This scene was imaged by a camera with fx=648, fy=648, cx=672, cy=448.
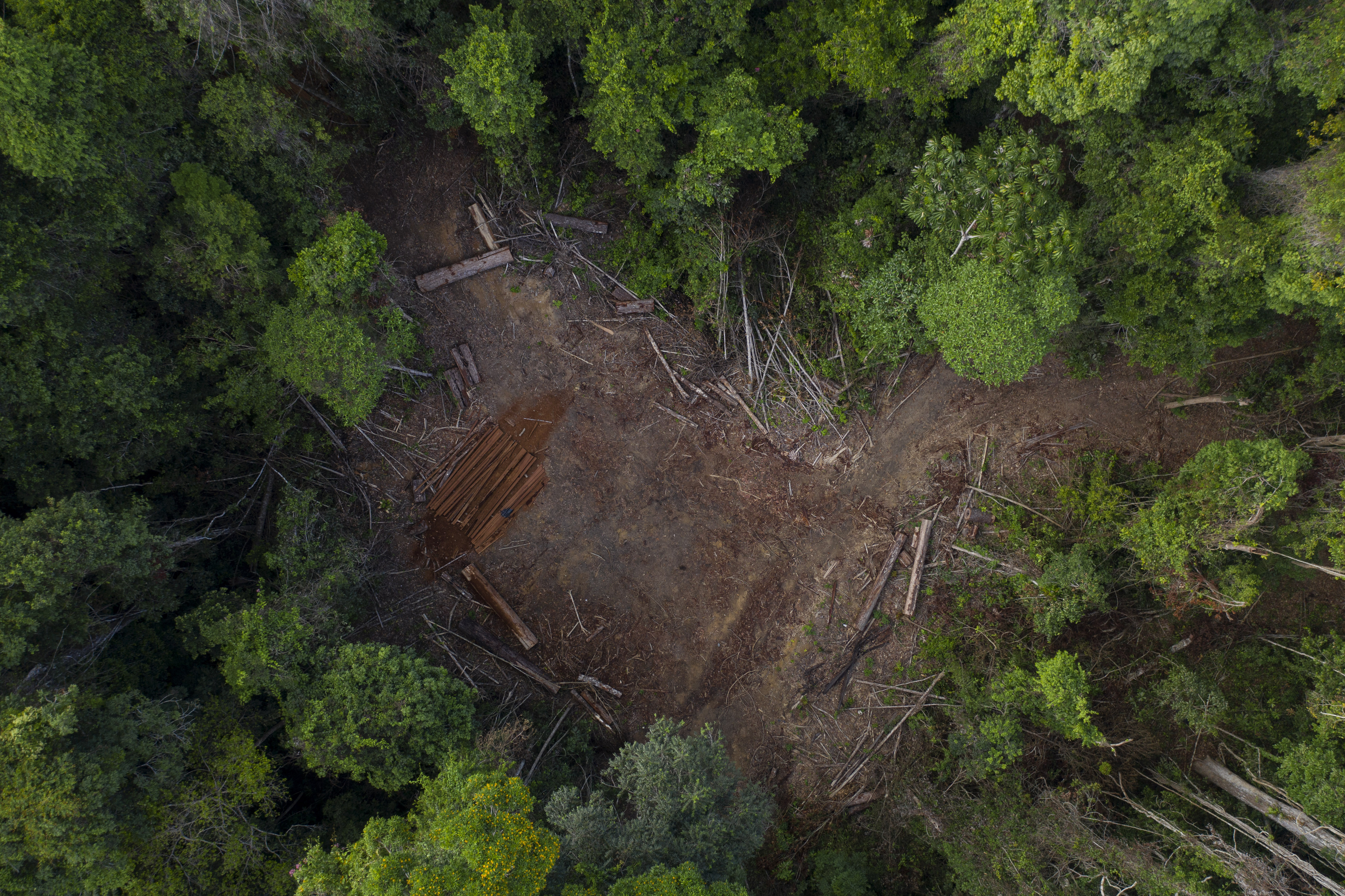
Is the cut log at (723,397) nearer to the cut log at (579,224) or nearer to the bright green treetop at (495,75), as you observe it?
the cut log at (579,224)

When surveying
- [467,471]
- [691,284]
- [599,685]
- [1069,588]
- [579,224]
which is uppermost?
[579,224]

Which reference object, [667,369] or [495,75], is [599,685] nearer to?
[667,369]

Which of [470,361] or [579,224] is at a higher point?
[579,224]

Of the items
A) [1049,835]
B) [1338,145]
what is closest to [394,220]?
[1338,145]

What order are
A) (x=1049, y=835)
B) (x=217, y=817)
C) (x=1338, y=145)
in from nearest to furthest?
(x=1338, y=145) < (x=217, y=817) < (x=1049, y=835)

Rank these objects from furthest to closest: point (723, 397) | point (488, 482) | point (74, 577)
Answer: point (723, 397), point (488, 482), point (74, 577)

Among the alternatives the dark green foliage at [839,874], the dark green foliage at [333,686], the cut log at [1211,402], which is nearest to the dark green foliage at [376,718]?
the dark green foliage at [333,686]

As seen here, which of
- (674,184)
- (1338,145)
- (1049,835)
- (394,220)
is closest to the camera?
(1338,145)

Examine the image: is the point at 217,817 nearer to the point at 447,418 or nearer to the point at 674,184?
the point at 447,418

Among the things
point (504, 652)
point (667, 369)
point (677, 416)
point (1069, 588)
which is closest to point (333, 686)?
point (504, 652)
